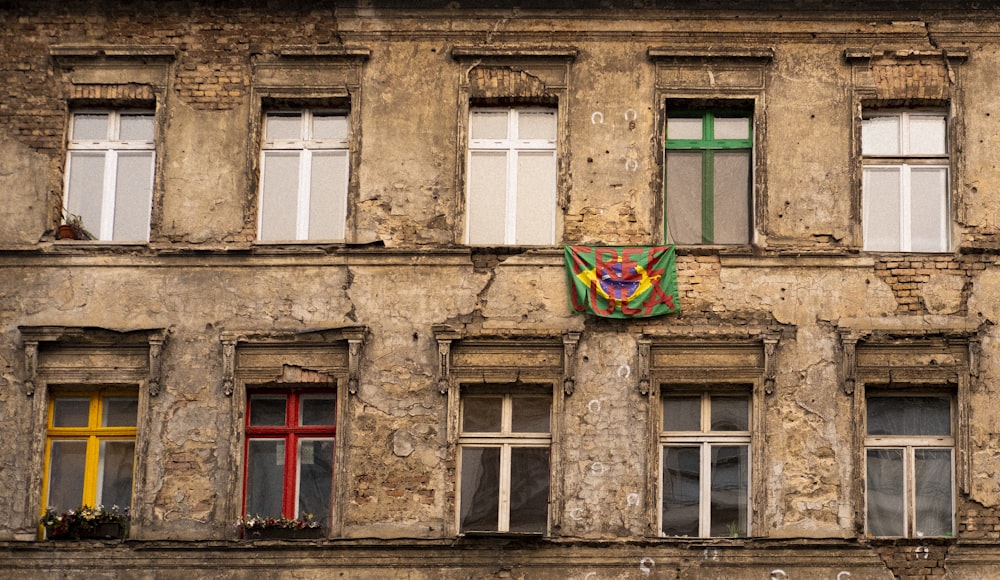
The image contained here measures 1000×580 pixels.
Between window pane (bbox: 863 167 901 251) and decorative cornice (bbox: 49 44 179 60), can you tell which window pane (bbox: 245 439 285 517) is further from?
window pane (bbox: 863 167 901 251)

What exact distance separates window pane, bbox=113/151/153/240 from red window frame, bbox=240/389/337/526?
7.02 ft

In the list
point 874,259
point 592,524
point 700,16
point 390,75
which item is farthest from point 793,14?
point 592,524

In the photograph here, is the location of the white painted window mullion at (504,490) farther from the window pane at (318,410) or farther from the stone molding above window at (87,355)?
the stone molding above window at (87,355)

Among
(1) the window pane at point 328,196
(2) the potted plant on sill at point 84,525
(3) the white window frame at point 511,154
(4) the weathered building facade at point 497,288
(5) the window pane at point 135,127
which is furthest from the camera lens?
(5) the window pane at point 135,127

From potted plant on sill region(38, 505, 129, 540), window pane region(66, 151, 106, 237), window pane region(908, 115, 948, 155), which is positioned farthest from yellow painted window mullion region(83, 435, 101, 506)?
window pane region(908, 115, 948, 155)

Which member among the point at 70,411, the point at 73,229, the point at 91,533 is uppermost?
the point at 73,229

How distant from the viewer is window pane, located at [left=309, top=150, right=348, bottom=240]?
18.0 m

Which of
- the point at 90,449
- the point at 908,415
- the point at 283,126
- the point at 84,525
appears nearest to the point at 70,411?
the point at 90,449

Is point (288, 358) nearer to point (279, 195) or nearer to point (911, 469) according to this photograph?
point (279, 195)

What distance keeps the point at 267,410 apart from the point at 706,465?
4379mm

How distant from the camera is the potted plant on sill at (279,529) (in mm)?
17047

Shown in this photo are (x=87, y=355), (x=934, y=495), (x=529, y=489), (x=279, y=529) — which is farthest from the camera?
(x=87, y=355)

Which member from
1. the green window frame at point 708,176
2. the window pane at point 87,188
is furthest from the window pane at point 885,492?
the window pane at point 87,188

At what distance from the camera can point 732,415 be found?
1741cm
